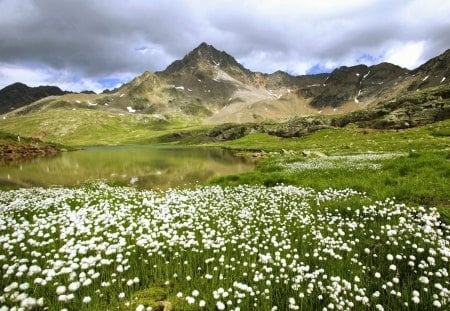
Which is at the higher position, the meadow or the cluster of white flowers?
the meadow

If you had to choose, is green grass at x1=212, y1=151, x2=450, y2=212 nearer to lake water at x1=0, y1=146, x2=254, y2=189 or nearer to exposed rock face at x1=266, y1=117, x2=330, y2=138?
lake water at x1=0, y1=146, x2=254, y2=189

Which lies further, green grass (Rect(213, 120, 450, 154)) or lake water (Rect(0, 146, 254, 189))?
green grass (Rect(213, 120, 450, 154))

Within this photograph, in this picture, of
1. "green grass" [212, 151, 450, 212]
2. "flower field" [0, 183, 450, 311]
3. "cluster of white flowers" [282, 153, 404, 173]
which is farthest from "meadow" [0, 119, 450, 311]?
"cluster of white flowers" [282, 153, 404, 173]

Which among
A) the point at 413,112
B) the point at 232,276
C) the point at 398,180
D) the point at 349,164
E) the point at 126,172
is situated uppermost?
the point at 413,112

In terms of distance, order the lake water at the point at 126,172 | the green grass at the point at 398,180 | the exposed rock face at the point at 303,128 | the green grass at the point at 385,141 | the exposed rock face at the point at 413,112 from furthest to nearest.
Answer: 1. the exposed rock face at the point at 303,128
2. the exposed rock face at the point at 413,112
3. the green grass at the point at 385,141
4. the lake water at the point at 126,172
5. the green grass at the point at 398,180

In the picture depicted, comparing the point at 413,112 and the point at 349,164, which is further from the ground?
the point at 413,112

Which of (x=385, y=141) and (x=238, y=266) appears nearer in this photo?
(x=238, y=266)

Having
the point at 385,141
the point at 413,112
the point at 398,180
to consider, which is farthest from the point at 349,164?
the point at 413,112

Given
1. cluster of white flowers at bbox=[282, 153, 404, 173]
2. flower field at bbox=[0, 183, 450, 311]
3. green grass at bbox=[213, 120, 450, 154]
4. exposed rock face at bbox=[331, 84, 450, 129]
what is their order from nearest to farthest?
1. flower field at bbox=[0, 183, 450, 311]
2. cluster of white flowers at bbox=[282, 153, 404, 173]
3. green grass at bbox=[213, 120, 450, 154]
4. exposed rock face at bbox=[331, 84, 450, 129]

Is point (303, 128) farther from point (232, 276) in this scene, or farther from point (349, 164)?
point (232, 276)

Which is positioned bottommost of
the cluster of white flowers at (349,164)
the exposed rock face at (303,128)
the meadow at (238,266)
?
the exposed rock face at (303,128)

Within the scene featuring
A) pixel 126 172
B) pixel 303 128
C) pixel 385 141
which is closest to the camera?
pixel 126 172

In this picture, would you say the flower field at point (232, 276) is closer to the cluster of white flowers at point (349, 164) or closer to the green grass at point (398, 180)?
the green grass at point (398, 180)

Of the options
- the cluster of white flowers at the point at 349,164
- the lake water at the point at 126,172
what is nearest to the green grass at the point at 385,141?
the cluster of white flowers at the point at 349,164
